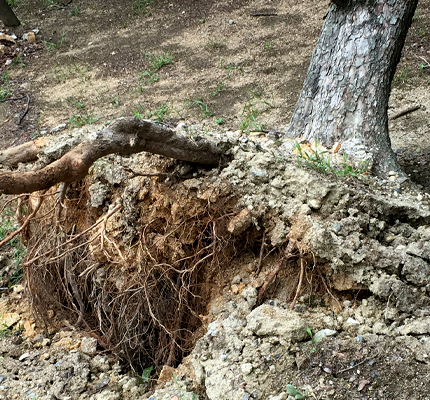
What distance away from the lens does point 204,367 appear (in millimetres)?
2105

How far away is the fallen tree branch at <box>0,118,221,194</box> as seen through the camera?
1861 millimetres

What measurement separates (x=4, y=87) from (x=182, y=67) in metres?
2.25

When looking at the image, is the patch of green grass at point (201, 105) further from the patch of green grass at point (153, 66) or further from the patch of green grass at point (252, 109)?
the patch of green grass at point (153, 66)

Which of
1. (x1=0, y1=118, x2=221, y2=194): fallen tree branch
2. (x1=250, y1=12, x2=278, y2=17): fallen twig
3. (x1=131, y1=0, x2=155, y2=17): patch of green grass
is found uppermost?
(x1=131, y1=0, x2=155, y2=17): patch of green grass

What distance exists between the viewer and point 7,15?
7.15 m

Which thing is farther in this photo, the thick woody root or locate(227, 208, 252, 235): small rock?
the thick woody root

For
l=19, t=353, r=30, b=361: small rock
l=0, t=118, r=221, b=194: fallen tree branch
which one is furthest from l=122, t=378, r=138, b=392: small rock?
l=0, t=118, r=221, b=194: fallen tree branch

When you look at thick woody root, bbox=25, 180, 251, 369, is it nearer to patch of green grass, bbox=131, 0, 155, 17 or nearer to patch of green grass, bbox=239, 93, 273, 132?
patch of green grass, bbox=239, 93, 273, 132

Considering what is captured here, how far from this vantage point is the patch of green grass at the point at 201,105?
193 inches

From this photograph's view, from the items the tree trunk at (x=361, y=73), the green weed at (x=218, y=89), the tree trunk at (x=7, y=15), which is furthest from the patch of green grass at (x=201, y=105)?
the tree trunk at (x=7, y=15)

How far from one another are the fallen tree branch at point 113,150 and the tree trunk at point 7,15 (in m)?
6.01

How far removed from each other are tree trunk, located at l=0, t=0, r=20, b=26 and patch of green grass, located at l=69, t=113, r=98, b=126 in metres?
3.04

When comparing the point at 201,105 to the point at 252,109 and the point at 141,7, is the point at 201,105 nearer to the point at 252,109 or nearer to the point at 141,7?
the point at 252,109

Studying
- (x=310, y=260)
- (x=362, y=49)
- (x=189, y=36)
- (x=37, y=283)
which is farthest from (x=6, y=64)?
(x=310, y=260)
